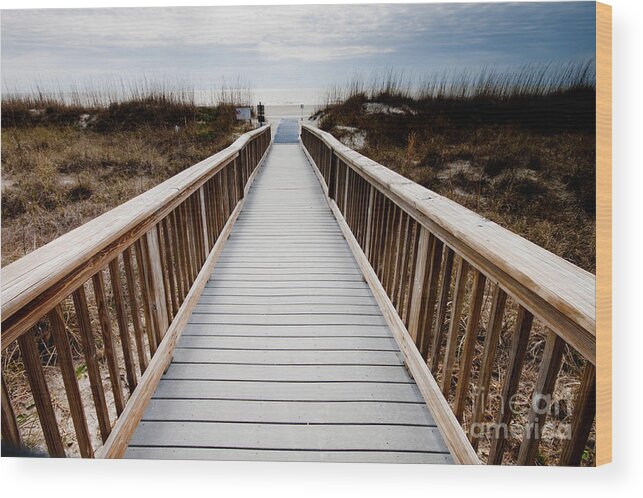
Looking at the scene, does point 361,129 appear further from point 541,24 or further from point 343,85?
point 541,24

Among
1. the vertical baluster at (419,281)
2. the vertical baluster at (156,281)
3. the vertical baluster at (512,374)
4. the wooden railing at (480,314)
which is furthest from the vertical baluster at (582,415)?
the vertical baluster at (156,281)

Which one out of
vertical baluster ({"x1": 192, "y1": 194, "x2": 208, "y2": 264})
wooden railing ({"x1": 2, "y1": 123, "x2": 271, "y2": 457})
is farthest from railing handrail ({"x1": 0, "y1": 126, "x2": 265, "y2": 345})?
vertical baluster ({"x1": 192, "y1": 194, "x2": 208, "y2": 264})

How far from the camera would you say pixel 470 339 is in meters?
1.22

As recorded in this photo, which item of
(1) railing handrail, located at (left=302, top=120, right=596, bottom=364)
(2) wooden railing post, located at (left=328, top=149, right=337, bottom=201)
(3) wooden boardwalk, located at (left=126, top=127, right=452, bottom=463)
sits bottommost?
(3) wooden boardwalk, located at (left=126, top=127, right=452, bottom=463)

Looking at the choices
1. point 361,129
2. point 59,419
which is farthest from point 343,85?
point 361,129

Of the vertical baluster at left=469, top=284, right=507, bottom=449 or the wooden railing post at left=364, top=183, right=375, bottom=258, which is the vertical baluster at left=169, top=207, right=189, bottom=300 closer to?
the wooden railing post at left=364, top=183, right=375, bottom=258

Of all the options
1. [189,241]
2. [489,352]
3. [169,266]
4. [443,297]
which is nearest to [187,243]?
[189,241]

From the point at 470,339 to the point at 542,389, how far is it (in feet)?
0.88

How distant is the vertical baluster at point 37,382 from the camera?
0.93 metres

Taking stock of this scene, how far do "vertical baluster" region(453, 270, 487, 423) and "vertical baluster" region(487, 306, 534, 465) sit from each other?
0.12 m

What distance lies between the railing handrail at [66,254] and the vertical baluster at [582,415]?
118cm

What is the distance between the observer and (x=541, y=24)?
5.21 feet

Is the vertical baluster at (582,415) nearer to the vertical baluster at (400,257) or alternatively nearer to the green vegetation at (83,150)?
the vertical baluster at (400,257)

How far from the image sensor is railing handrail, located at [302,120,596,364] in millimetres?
799
